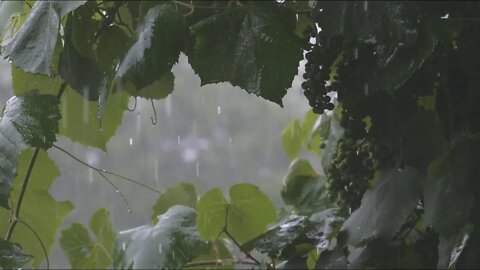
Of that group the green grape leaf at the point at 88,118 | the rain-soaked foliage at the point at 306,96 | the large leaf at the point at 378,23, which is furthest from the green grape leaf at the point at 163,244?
the large leaf at the point at 378,23

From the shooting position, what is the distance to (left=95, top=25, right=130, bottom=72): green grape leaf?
0.72m

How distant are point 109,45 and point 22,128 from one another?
0.14 m

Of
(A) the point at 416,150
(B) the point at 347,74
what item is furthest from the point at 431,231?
(B) the point at 347,74

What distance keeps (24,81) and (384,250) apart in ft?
1.39

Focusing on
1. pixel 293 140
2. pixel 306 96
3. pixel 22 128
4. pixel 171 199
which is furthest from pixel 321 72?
pixel 293 140

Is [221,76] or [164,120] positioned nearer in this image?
[221,76]

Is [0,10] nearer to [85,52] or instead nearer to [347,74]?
[85,52]

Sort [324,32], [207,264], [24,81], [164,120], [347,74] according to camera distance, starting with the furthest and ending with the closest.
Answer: [164,120]
[207,264]
[24,81]
[347,74]
[324,32]

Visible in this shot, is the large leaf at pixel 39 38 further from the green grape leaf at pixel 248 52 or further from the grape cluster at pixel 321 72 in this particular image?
the grape cluster at pixel 321 72

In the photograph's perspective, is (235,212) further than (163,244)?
Yes

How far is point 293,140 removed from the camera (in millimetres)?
1293

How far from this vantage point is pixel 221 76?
0.58 metres

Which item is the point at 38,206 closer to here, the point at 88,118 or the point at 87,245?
the point at 88,118

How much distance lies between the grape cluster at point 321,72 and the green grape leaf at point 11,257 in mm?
271
